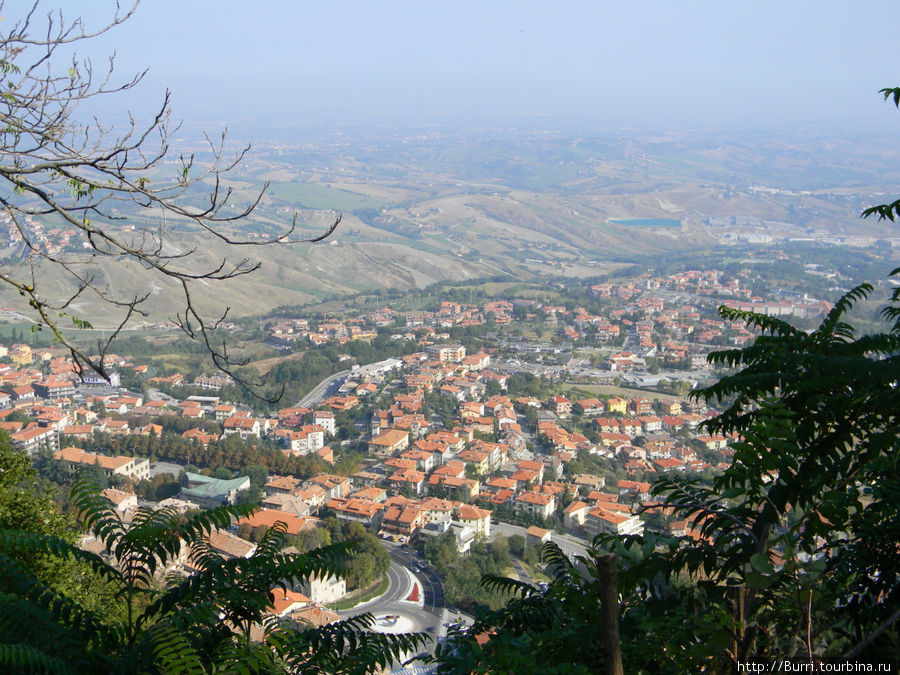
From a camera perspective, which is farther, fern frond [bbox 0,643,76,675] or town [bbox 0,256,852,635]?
town [bbox 0,256,852,635]

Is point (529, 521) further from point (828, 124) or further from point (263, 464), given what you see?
point (828, 124)

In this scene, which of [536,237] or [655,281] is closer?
[655,281]

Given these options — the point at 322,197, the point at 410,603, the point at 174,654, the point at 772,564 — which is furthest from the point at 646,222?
the point at 174,654

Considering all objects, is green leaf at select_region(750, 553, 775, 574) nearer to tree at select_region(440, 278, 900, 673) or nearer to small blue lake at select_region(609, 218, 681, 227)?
tree at select_region(440, 278, 900, 673)

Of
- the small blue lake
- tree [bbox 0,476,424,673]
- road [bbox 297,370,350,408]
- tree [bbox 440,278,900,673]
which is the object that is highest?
tree [bbox 440,278,900,673]

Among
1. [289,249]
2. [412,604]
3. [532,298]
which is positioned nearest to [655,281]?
[532,298]

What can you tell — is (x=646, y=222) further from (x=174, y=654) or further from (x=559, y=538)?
(x=174, y=654)

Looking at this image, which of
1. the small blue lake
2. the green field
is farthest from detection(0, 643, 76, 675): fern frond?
the small blue lake

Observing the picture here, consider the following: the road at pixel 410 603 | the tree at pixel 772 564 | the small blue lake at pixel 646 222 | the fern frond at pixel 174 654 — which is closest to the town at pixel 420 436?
the road at pixel 410 603
